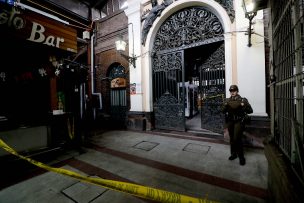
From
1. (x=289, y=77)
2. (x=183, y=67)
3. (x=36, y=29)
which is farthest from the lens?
(x=183, y=67)

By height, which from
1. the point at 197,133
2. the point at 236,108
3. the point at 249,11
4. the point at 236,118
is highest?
the point at 249,11

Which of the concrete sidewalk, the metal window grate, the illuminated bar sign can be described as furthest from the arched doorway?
the illuminated bar sign

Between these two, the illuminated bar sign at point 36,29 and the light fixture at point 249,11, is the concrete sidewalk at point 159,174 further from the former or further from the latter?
the light fixture at point 249,11

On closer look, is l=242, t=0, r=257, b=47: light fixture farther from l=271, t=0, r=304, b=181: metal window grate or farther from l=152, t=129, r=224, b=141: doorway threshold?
l=152, t=129, r=224, b=141: doorway threshold

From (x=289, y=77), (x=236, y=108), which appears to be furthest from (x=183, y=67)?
(x=289, y=77)

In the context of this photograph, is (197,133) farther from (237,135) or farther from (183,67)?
(183,67)

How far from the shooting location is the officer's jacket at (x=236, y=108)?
146 inches

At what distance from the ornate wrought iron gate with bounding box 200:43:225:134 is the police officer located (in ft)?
A: 6.71

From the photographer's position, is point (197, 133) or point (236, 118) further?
point (197, 133)

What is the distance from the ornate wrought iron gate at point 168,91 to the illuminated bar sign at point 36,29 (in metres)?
4.06

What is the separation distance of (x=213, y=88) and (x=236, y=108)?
8.07ft

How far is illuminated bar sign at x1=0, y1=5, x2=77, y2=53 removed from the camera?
351cm

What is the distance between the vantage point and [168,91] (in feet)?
24.0

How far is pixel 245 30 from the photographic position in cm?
491
